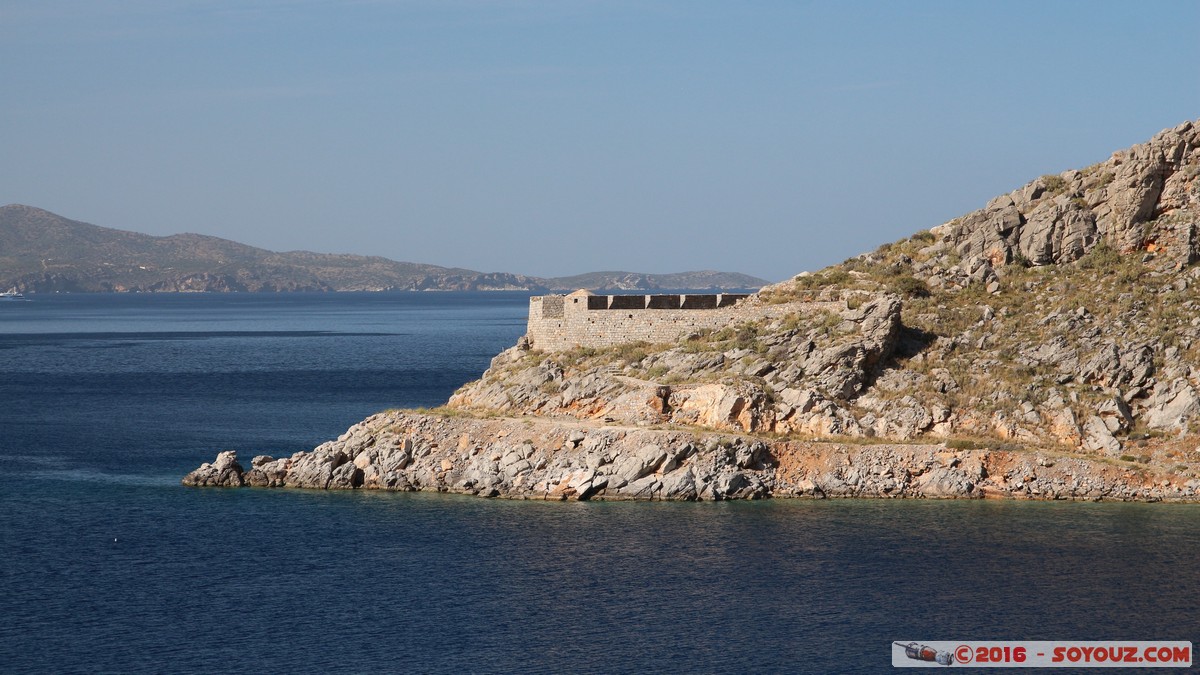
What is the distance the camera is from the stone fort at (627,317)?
7006 centimetres

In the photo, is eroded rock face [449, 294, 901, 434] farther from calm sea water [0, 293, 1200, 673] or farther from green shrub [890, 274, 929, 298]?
calm sea water [0, 293, 1200, 673]

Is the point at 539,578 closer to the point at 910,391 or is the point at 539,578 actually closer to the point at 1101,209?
the point at 910,391

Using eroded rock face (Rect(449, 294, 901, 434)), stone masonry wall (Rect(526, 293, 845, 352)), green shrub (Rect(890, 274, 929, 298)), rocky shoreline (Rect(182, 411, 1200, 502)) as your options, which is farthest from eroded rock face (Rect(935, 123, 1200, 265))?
rocky shoreline (Rect(182, 411, 1200, 502))

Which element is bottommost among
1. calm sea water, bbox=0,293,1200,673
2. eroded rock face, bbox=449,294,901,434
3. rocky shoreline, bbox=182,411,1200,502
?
calm sea water, bbox=0,293,1200,673

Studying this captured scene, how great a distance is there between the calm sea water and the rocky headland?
1.82 meters

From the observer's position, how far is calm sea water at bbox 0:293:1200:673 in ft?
131

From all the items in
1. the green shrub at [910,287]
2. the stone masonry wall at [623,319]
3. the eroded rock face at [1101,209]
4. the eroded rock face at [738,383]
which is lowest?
the eroded rock face at [738,383]

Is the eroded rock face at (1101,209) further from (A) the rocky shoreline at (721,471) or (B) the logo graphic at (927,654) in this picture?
(B) the logo graphic at (927,654)

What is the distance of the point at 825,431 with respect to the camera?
61.6 meters

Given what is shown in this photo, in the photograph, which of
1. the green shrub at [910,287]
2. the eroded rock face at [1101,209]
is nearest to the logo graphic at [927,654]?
the green shrub at [910,287]

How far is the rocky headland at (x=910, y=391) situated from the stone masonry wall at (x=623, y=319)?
458 millimetres

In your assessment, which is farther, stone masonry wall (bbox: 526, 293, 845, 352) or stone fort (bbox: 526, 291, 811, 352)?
stone fort (bbox: 526, 291, 811, 352)

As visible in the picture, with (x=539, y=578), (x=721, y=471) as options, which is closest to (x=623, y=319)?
(x=721, y=471)

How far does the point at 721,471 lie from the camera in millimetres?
59156
